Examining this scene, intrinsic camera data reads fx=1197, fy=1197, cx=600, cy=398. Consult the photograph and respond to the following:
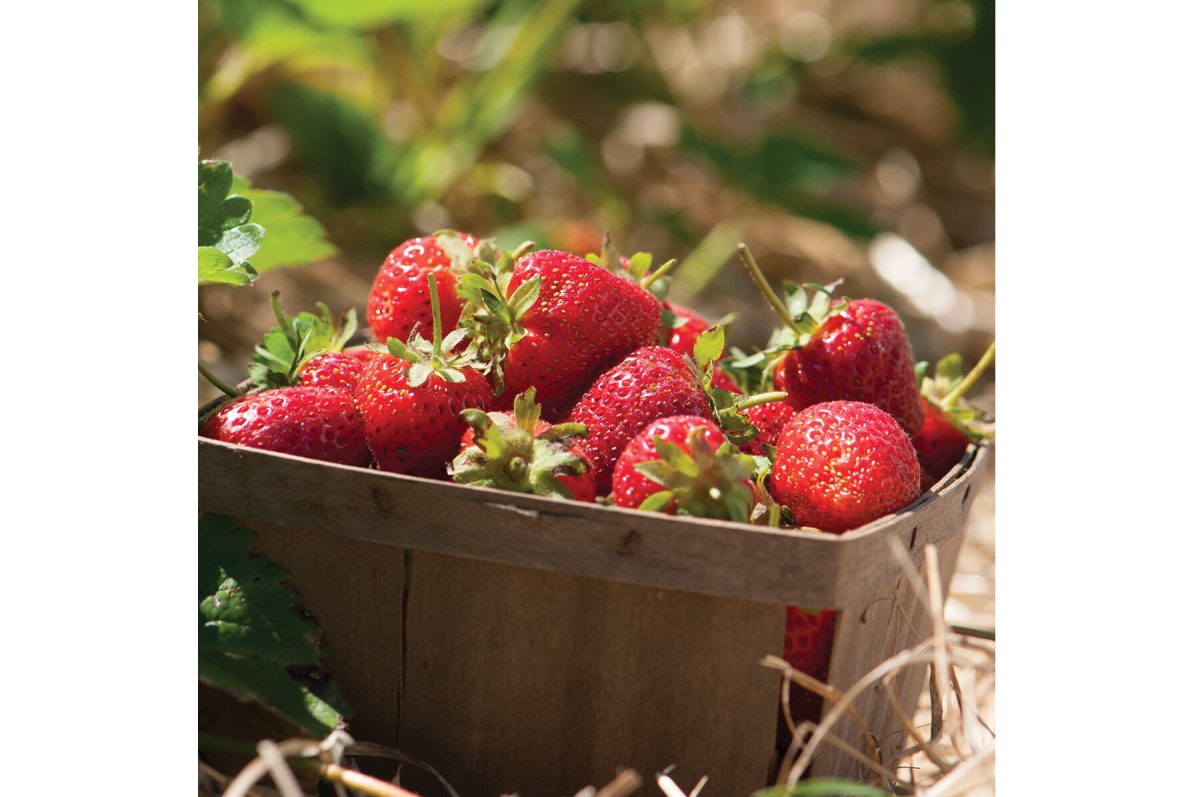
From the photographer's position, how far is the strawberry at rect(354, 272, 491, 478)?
715 millimetres

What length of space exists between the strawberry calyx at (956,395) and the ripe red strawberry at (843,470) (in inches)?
7.4

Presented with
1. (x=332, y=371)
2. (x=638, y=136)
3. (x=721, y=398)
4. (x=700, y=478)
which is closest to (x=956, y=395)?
(x=721, y=398)

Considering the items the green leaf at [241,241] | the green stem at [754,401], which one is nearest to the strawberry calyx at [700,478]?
the green stem at [754,401]

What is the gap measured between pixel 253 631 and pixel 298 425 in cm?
12

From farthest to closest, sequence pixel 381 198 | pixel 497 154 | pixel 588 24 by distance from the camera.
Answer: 1. pixel 588 24
2. pixel 497 154
3. pixel 381 198

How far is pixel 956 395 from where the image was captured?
917mm

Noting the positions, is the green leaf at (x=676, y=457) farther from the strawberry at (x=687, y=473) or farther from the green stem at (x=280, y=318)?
the green stem at (x=280, y=318)

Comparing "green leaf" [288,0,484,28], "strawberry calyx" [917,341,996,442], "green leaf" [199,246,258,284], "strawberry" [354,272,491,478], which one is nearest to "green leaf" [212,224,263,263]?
"green leaf" [199,246,258,284]

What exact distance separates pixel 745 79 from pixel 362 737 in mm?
2200

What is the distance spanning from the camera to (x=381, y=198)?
6.52 ft

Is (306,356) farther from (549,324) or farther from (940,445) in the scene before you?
(940,445)

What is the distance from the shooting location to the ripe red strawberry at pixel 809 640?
0.65 m
